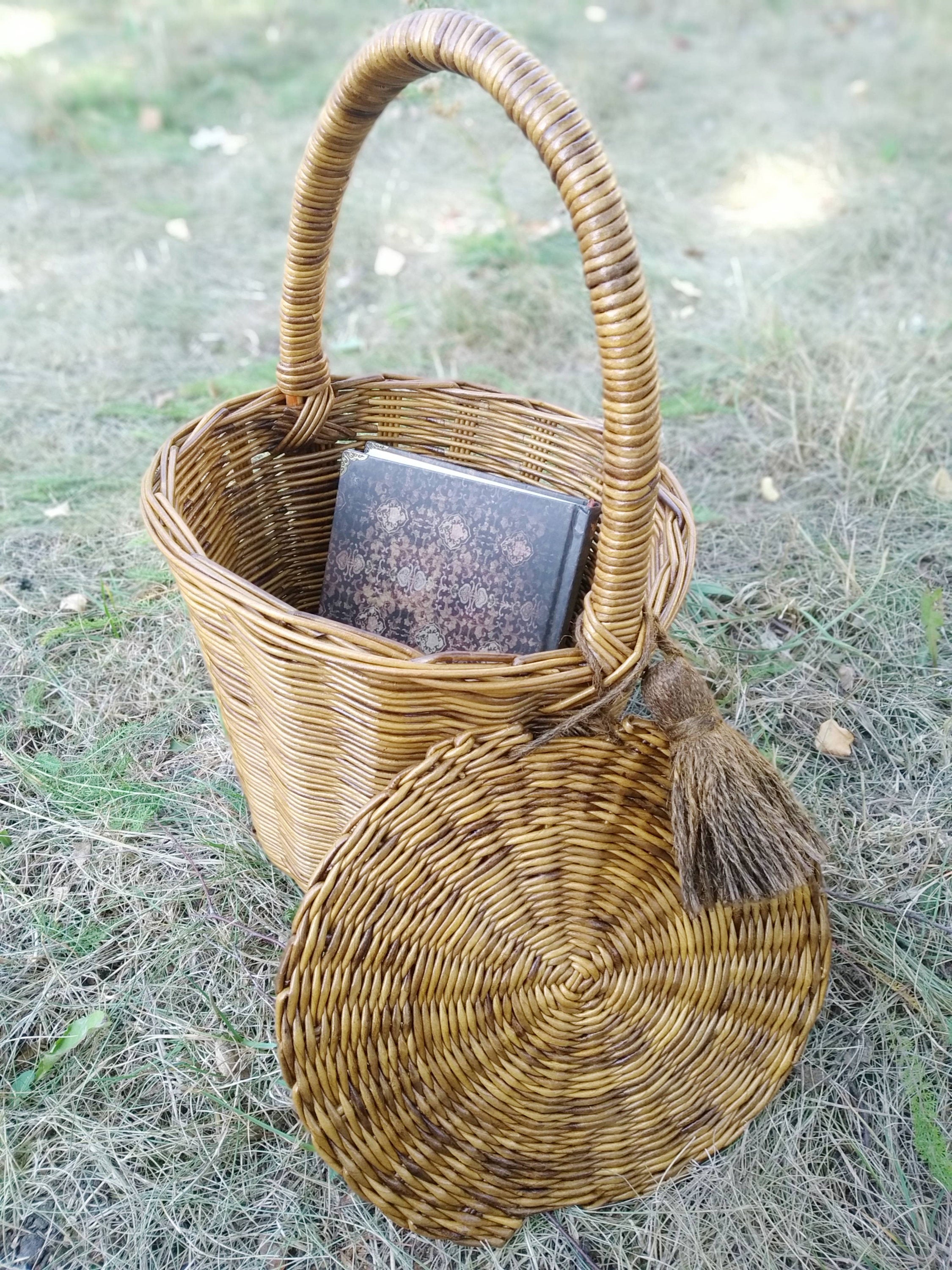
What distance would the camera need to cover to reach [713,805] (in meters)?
0.91

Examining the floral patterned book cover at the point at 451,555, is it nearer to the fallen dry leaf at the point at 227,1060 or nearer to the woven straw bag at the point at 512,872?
the woven straw bag at the point at 512,872

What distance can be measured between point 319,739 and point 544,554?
0.39m

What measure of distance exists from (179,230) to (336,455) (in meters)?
2.11

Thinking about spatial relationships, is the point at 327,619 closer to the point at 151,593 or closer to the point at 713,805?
the point at 713,805

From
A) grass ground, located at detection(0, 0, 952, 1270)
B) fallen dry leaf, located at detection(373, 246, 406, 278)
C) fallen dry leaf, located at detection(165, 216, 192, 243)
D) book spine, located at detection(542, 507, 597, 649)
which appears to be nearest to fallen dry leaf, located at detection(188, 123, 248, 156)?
grass ground, located at detection(0, 0, 952, 1270)

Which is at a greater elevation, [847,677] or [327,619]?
[327,619]

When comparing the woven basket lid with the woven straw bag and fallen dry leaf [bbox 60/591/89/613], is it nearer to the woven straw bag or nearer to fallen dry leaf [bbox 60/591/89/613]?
the woven straw bag

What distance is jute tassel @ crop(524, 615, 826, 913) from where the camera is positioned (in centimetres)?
91

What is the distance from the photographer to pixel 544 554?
47.2 inches

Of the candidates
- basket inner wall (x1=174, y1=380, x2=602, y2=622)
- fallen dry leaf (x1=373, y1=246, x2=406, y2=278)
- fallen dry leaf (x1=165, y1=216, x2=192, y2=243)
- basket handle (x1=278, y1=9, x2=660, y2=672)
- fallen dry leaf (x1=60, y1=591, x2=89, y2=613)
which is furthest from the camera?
fallen dry leaf (x1=165, y1=216, x2=192, y2=243)

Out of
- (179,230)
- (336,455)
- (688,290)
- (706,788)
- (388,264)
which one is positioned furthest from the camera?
(179,230)

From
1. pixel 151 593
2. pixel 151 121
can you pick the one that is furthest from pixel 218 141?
pixel 151 593

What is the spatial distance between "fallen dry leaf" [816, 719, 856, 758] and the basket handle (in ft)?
2.21

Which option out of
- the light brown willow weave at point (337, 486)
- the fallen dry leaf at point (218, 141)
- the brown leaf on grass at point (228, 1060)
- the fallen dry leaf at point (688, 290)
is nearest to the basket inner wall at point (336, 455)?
the light brown willow weave at point (337, 486)
